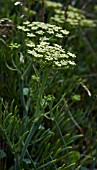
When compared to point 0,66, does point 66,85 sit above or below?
below

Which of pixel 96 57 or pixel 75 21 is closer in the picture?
pixel 75 21

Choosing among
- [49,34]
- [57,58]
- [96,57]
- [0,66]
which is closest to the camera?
[57,58]

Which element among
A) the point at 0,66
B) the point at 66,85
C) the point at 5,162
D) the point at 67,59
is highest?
the point at 67,59

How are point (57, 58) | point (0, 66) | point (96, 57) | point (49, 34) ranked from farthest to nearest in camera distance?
point (96, 57)
point (0, 66)
point (49, 34)
point (57, 58)

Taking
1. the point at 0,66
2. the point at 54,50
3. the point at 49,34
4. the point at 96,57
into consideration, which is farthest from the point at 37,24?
the point at 96,57

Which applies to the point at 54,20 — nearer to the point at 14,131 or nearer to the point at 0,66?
the point at 0,66

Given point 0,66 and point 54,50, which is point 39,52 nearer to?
point 54,50
